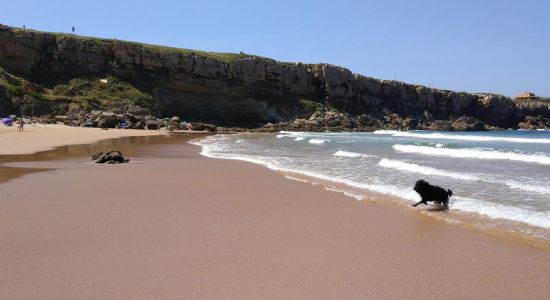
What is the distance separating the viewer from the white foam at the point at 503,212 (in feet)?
23.0

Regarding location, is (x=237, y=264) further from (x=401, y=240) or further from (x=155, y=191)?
(x=155, y=191)

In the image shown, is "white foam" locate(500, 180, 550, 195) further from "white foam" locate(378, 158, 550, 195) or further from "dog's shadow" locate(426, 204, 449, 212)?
"dog's shadow" locate(426, 204, 449, 212)

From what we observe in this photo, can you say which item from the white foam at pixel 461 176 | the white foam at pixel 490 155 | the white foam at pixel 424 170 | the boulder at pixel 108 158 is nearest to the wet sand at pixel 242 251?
the white foam at pixel 461 176

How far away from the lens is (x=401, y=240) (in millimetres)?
5902

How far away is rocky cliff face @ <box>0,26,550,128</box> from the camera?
6719 cm

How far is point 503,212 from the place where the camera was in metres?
7.67

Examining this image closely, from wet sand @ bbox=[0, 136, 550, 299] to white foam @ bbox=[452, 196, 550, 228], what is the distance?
116cm

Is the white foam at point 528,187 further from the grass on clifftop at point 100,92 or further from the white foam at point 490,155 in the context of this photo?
the grass on clifftop at point 100,92

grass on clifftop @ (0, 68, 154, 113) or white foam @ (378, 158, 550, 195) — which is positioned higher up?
grass on clifftop @ (0, 68, 154, 113)

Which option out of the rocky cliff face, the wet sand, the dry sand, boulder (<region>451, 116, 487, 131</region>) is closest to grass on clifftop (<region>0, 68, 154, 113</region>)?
the rocky cliff face

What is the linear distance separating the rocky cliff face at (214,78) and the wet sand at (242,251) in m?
64.9

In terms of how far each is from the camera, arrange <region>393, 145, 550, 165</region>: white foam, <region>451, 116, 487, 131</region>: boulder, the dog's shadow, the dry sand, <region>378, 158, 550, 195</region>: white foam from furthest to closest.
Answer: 1. <region>451, 116, 487, 131</region>: boulder
2. the dry sand
3. <region>393, 145, 550, 165</region>: white foam
4. <region>378, 158, 550, 195</region>: white foam
5. the dog's shadow

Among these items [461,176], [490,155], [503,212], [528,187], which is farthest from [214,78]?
[503,212]

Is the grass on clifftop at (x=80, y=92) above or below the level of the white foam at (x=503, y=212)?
above
